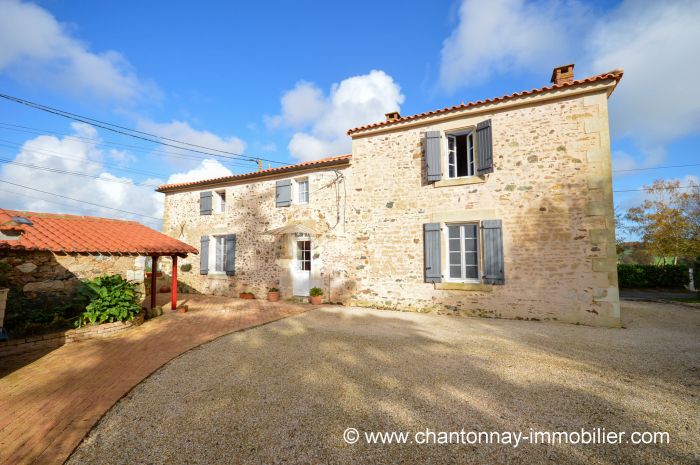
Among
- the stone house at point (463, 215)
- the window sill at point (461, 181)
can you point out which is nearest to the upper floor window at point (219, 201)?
the stone house at point (463, 215)

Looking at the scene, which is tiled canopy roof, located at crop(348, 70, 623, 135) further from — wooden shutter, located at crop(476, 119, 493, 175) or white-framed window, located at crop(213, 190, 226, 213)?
white-framed window, located at crop(213, 190, 226, 213)

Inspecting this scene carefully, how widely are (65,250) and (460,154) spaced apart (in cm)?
941

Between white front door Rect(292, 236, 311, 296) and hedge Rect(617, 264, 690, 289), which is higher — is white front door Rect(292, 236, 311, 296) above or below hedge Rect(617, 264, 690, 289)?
above

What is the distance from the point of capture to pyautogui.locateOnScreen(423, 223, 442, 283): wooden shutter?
303 inches

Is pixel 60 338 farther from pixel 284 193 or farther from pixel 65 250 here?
pixel 284 193

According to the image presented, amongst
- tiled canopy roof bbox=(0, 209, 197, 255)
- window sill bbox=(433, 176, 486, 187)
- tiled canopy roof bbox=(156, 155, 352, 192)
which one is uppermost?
tiled canopy roof bbox=(156, 155, 352, 192)

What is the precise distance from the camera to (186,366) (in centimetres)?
409

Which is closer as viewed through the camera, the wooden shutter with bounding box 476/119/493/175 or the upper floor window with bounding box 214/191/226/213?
the wooden shutter with bounding box 476/119/493/175

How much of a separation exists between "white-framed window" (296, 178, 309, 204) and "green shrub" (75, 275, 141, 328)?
556 cm

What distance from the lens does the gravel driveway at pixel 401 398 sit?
230cm

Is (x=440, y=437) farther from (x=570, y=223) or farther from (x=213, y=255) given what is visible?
(x=213, y=255)

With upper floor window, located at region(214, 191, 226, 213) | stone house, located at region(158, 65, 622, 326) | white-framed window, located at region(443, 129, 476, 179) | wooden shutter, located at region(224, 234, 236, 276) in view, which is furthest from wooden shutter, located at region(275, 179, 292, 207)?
white-framed window, located at region(443, 129, 476, 179)

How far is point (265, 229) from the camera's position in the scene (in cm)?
1057

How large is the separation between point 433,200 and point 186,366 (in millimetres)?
6587
